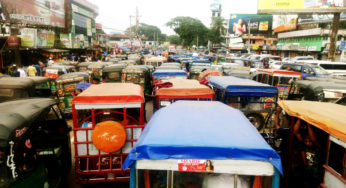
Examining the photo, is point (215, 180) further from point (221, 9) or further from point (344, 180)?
point (221, 9)

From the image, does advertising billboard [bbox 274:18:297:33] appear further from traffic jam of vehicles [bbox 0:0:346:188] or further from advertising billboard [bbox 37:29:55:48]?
advertising billboard [bbox 37:29:55:48]

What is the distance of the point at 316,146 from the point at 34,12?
2388 cm

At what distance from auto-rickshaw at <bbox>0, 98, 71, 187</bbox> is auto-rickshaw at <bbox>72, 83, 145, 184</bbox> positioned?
0.45m

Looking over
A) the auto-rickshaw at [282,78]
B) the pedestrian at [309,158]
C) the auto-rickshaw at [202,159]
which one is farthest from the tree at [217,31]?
the auto-rickshaw at [202,159]

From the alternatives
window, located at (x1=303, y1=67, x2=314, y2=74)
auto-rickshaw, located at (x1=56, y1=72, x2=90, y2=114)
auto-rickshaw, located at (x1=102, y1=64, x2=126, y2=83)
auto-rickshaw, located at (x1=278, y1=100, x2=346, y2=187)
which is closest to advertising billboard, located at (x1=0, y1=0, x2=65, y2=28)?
auto-rickshaw, located at (x1=102, y1=64, x2=126, y2=83)

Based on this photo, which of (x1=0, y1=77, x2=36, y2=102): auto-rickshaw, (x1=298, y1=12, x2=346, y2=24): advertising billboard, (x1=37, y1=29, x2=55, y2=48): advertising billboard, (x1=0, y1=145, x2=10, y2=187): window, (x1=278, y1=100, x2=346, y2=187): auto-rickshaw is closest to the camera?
(x1=0, y1=145, x2=10, y2=187): window

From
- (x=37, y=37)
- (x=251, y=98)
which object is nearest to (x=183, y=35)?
(x=37, y=37)

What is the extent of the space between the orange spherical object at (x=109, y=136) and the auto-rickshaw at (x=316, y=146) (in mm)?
3270

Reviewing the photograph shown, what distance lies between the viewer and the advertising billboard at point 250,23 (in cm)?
6556

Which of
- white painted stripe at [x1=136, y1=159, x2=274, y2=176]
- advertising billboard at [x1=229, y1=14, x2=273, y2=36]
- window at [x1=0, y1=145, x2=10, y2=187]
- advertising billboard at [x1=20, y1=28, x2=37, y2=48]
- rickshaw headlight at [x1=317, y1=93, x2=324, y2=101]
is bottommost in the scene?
window at [x1=0, y1=145, x2=10, y2=187]

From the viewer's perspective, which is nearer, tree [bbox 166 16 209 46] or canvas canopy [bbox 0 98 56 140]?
canvas canopy [bbox 0 98 56 140]

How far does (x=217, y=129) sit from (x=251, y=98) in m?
4.64

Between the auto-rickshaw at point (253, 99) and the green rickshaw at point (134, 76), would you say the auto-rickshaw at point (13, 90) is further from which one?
the green rickshaw at point (134, 76)

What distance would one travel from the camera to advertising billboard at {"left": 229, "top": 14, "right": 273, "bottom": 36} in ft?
215
